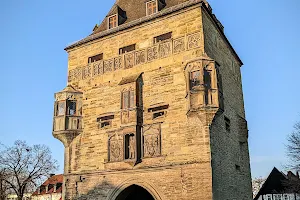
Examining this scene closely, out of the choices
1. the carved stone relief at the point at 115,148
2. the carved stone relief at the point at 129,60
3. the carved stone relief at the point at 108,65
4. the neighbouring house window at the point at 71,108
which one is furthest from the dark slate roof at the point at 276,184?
the neighbouring house window at the point at 71,108

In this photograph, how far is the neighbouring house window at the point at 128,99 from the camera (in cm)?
1503

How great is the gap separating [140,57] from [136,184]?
5943 mm

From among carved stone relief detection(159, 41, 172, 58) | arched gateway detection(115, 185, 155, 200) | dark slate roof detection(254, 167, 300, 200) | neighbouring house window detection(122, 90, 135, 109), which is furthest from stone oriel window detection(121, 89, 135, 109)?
dark slate roof detection(254, 167, 300, 200)

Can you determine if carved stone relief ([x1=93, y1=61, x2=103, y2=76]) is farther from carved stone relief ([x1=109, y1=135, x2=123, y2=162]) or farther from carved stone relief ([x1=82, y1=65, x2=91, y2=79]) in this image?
carved stone relief ([x1=109, y1=135, x2=123, y2=162])

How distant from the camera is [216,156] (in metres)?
13.3

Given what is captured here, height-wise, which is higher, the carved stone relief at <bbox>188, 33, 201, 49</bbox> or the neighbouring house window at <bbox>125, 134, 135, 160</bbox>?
the carved stone relief at <bbox>188, 33, 201, 49</bbox>

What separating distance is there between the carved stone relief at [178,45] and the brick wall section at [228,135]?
1.06 metres

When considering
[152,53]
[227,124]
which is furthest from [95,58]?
[227,124]

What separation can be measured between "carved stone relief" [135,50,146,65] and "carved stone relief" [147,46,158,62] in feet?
0.89

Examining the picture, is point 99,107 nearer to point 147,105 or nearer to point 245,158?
point 147,105

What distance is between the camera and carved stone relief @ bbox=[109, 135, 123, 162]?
1485cm

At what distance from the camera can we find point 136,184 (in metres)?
14.1

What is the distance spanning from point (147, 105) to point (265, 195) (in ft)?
61.7

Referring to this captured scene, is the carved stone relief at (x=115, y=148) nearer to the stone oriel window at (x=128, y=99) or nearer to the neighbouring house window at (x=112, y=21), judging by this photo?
the stone oriel window at (x=128, y=99)
